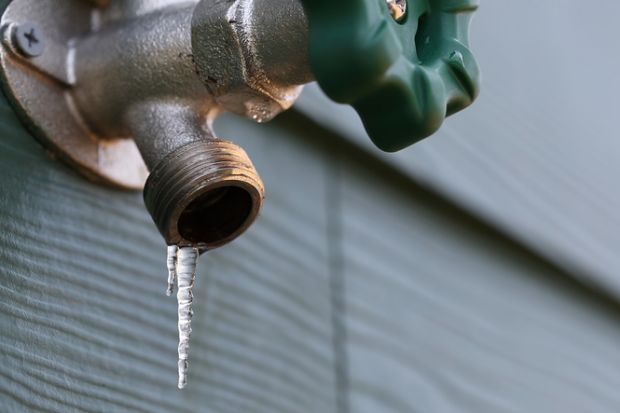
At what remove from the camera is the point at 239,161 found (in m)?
0.55

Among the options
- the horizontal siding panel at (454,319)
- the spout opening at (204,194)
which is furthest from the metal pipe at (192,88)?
the horizontal siding panel at (454,319)

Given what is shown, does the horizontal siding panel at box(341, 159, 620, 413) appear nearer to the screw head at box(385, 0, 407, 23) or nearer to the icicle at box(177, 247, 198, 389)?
the icicle at box(177, 247, 198, 389)

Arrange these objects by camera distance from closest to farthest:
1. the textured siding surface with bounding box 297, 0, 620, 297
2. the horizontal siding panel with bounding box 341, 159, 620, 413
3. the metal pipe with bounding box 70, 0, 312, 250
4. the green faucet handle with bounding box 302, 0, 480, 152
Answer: the green faucet handle with bounding box 302, 0, 480, 152 → the metal pipe with bounding box 70, 0, 312, 250 → the horizontal siding panel with bounding box 341, 159, 620, 413 → the textured siding surface with bounding box 297, 0, 620, 297

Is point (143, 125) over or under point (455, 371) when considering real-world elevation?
over

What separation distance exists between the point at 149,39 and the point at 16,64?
8 cm

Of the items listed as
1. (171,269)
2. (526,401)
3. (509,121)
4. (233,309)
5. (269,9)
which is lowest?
(526,401)

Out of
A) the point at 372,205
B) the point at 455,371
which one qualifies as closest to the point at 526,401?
the point at 455,371

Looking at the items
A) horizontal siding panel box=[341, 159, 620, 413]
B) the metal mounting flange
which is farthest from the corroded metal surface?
horizontal siding panel box=[341, 159, 620, 413]

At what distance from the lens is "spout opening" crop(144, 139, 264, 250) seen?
0.54 metres

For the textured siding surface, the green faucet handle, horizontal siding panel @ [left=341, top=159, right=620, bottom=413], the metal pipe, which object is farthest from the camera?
the textured siding surface

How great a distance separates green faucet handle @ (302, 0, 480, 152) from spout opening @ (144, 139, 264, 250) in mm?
92

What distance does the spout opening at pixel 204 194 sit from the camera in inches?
21.5

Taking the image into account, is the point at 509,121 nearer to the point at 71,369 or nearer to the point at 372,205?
the point at 372,205

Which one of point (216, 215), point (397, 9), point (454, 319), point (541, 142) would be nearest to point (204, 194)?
point (216, 215)
